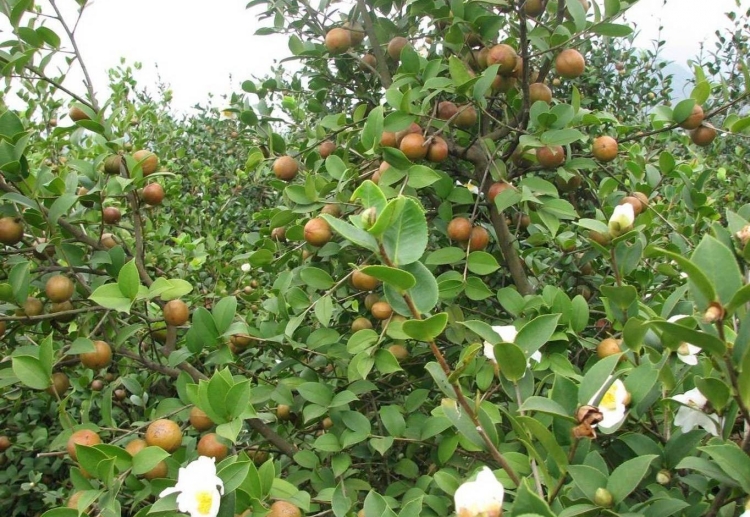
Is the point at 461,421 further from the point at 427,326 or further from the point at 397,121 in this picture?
the point at 397,121

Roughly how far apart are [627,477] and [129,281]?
82 centimetres

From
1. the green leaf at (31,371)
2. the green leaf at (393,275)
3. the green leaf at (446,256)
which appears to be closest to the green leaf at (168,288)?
the green leaf at (31,371)

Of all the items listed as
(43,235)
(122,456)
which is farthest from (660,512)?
(43,235)

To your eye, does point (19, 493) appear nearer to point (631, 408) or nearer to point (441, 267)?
point (441, 267)

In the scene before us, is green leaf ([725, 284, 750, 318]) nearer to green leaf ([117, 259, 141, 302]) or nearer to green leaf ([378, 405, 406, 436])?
green leaf ([378, 405, 406, 436])

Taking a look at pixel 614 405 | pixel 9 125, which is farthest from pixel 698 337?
pixel 9 125

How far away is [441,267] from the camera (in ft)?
4.85

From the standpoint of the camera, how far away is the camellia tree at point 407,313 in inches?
27.9

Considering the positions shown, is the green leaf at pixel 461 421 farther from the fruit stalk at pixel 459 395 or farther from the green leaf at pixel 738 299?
the green leaf at pixel 738 299

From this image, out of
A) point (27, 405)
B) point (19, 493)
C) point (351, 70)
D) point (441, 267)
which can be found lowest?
point (19, 493)

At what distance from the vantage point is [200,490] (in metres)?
0.79

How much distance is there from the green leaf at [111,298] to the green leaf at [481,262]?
0.66 meters

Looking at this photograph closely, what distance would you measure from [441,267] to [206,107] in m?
3.40

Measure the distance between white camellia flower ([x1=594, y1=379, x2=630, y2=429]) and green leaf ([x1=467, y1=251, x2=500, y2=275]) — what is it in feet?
1.66
